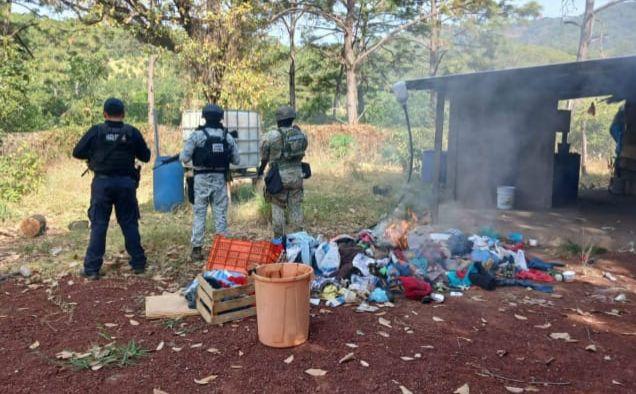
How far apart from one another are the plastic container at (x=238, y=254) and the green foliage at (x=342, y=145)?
13.7m

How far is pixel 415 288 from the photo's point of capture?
4.88m

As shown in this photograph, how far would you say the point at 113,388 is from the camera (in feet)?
10.3

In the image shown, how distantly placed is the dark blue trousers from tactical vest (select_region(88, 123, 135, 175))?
0.12 meters

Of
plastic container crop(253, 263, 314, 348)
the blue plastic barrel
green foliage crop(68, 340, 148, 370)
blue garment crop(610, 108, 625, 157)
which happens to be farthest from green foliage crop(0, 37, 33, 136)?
blue garment crop(610, 108, 625, 157)

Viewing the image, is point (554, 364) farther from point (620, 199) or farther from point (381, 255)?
point (620, 199)

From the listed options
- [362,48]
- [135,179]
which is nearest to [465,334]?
[135,179]

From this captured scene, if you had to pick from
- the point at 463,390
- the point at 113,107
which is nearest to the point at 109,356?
the point at 463,390

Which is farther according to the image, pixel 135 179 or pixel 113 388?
pixel 135 179

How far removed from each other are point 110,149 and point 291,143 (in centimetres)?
215

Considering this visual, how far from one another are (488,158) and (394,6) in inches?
603

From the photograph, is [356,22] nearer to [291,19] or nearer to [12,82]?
[291,19]

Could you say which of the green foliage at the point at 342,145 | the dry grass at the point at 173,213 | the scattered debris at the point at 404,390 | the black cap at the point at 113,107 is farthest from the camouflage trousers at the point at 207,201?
the green foliage at the point at 342,145

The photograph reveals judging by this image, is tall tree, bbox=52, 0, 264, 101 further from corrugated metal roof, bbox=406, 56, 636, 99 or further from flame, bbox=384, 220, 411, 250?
flame, bbox=384, 220, 411, 250

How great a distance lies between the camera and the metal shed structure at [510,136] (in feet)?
30.3
